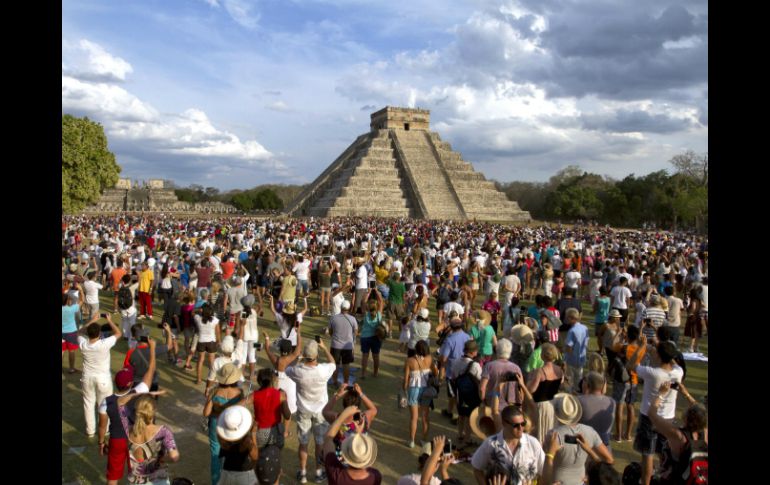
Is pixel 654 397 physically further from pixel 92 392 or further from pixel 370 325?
pixel 92 392

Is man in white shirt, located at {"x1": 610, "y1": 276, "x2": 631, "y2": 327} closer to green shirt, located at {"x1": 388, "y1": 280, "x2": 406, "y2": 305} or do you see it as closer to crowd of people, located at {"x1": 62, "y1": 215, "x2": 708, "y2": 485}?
crowd of people, located at {"x1": 62, "y1": 215, "x2": 708, "y2": 485}

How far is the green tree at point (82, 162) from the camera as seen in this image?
29.1 meters

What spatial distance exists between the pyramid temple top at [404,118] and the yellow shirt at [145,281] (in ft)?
209

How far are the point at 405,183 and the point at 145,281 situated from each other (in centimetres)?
5030

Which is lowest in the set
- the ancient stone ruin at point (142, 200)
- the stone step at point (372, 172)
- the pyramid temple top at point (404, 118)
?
the ancient stone ruin at point (142, 200)

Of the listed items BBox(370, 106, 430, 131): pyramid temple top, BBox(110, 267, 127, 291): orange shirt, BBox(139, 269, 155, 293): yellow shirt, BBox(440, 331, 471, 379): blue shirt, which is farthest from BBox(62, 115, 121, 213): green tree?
BBox(370, 106, 430, 131): pyramid temple top

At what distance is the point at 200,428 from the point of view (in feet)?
21.6

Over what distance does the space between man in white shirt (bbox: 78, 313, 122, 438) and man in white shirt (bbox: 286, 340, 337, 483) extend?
2.30m

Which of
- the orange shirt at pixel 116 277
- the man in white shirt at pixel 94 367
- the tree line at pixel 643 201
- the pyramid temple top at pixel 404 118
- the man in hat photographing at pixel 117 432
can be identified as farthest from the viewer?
the pyramid temple top at pixel 404 118

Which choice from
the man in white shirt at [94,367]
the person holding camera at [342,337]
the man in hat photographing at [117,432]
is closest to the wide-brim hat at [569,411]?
the man in hat photographing at [117,432]

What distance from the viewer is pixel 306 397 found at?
5305 millimetres

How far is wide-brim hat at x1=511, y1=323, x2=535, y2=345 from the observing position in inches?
260

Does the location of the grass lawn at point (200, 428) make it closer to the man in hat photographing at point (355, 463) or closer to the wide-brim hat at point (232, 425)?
the wide-brim hat at point (232, 425)
